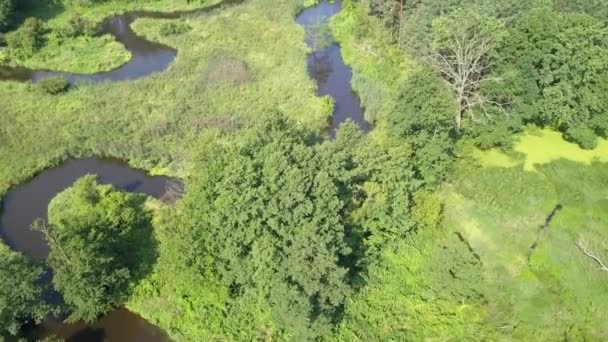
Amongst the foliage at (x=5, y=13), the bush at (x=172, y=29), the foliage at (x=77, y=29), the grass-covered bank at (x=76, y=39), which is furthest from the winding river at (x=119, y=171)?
the foliage at (x=5, y=13)

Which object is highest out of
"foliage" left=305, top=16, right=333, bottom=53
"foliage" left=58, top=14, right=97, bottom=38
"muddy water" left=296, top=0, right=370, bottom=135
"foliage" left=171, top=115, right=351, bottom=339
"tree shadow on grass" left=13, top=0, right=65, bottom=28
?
"foliage" left=171, top=115, right=351, bottom=339

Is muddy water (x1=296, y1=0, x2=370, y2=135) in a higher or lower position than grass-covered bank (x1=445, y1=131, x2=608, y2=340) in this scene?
lower

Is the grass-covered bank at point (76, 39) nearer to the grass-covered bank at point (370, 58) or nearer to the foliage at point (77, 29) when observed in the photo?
the foliage at point (77, 29)

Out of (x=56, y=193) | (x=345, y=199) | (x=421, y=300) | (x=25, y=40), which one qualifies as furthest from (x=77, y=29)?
(x=421, y=300)

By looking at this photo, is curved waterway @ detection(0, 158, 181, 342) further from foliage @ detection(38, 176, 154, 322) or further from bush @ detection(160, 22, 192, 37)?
bush @ detection(160, 22, 192, 37)

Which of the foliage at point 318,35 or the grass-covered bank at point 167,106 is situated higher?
the foliage at point 318,35

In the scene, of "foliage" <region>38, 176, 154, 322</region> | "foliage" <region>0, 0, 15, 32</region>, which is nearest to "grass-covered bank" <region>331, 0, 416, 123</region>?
"foliage" <region>38, 176, 154, 322</region>

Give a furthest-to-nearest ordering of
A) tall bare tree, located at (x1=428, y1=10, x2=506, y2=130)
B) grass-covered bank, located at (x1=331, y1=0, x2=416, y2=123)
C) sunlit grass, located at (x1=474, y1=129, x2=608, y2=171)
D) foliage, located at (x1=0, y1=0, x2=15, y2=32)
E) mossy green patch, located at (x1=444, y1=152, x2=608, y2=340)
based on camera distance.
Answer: foliage, located at (x1=0, y1=0, x2=15, y2=32), grass-covered bank, located at (x1=331, y1=0, x2=416, y2=123), sunlit grass, located at (x1=474, y1=129, x2=608, y2=171), tall bare tree, located at (x1=428, y1=10, x2=506, y2=130), mossy green patch, located at (x1=444, y1=152, x2=608, y2=340)

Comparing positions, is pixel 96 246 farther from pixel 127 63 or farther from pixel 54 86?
pixel 127 63
